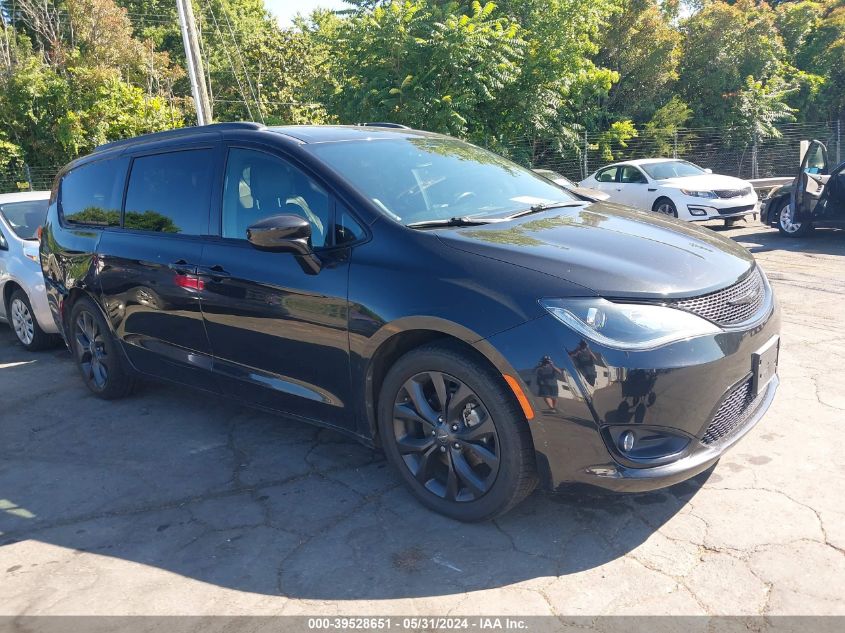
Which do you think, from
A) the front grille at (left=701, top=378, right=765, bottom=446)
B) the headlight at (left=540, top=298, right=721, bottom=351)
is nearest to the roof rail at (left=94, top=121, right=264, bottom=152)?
the headlight at (left=540, top=298, right=721, bottom=351)

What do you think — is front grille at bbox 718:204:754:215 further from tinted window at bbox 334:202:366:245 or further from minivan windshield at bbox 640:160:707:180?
tinted window at bbox 334:202:366:245

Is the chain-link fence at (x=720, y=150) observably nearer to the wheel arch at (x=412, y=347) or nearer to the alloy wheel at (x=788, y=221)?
the alloy wheel at (x=788, y=221)

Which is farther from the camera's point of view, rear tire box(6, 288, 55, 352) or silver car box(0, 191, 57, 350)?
rear tire box(6, 288, 55, 352)

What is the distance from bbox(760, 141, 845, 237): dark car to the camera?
10.1 meters

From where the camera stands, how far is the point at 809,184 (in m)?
10.5

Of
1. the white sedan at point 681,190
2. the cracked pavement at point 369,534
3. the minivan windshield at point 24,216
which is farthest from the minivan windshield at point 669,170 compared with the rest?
the minivan windshield at point 24,216

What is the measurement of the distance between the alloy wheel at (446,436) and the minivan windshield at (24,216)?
208 inches

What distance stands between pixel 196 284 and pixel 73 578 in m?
1.64

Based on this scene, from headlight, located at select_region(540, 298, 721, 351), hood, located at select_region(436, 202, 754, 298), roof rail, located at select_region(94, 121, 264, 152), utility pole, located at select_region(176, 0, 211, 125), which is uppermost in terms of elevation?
utility pole, located at select_region(176, 0, 211, 125)

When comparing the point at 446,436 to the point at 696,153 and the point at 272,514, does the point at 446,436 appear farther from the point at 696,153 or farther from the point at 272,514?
the point at 696,153

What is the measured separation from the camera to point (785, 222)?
11102mm

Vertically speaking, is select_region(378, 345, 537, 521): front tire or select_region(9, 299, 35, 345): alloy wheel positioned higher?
select_region(378, 345, 537, 521): front tire

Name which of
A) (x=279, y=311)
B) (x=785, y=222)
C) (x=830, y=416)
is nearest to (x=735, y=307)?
(x=830, y=416)

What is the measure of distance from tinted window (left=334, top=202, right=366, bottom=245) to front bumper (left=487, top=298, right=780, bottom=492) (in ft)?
3.03
